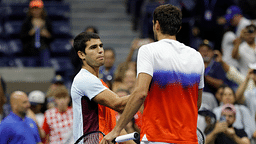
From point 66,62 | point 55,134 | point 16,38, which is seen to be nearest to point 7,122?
point 55,134

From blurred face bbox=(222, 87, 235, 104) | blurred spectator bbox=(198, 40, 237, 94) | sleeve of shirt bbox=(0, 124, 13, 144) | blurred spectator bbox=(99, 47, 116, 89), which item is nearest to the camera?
sleeve of shirt bbox=(0, 124, 13, 144)

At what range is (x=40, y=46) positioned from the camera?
10.0 metres

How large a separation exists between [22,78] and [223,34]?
4.90 meters

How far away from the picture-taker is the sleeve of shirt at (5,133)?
19.8 ft

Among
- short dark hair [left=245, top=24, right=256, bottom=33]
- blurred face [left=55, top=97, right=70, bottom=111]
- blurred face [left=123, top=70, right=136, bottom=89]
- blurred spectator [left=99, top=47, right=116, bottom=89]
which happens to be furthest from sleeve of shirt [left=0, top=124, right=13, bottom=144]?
short dark hair [left=245, top=24, right=256, bottom=33]

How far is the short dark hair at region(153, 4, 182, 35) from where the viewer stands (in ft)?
11.0

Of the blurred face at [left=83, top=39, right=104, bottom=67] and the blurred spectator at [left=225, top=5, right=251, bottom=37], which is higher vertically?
the blurred face at [left=83, top=39, right=104, bottom=67]

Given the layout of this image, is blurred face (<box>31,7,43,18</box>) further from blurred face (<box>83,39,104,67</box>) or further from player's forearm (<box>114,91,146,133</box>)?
player's forearm (<box>114,91,146,133</box>)

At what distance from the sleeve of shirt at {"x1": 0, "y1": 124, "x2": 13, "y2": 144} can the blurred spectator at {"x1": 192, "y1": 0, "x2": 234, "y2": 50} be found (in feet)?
18.7

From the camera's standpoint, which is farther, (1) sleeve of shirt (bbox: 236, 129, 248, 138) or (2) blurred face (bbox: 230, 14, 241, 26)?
(2) blurred face (bbox: 230, 14, 241, 26)

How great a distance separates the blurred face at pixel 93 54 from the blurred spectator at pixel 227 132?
9.77 feet

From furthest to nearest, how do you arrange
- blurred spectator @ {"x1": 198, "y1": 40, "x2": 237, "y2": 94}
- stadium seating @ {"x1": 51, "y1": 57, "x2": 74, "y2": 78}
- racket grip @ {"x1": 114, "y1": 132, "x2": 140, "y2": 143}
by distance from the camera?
1. stadium seating @ {"x1": 51, "y1": 57, "x2": 74, "y2": 78}
2. blurred spectator @ {"x1": 198, "y1": 40, "x2": 237, "y2": 94}
3. racket grip @ {"x1": 114, "y1": 132, "x2": 140, "y2": 143}

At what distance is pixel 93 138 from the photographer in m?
3.36

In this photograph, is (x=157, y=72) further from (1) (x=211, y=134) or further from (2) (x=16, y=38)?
(2) (x=16, y=38)
